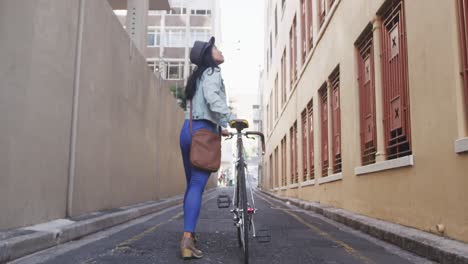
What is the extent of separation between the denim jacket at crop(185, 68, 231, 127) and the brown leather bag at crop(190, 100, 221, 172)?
159mm

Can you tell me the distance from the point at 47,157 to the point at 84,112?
4.88 ft

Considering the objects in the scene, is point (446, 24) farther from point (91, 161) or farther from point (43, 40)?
point (91, 161)

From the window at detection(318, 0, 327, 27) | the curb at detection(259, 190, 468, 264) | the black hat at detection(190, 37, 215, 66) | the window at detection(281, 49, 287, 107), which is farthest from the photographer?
the window at detection(281, 49, 287, 107)

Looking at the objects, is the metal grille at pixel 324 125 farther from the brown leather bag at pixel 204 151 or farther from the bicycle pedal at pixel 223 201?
the brown leather bag at pixel 204 151

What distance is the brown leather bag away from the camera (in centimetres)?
445

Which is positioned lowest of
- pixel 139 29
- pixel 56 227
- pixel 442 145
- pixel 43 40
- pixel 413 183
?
pixel 56 227

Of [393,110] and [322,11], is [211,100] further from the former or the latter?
[322,11]

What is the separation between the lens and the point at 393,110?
726 centimetres

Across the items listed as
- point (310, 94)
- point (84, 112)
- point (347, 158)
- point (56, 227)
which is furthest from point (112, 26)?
point (310, 94)

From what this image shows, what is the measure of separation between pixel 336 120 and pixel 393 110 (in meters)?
4.23

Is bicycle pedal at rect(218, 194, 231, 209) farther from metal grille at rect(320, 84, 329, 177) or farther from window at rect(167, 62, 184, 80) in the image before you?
window at rect(167, 62, 184, 80)

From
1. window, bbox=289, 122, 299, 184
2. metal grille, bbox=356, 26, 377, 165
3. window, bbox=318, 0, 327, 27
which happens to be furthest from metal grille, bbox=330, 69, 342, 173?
window, bbox=289, 122, 299, 184

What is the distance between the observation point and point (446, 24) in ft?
16.8

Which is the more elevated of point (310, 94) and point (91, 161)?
point (310, 94)
